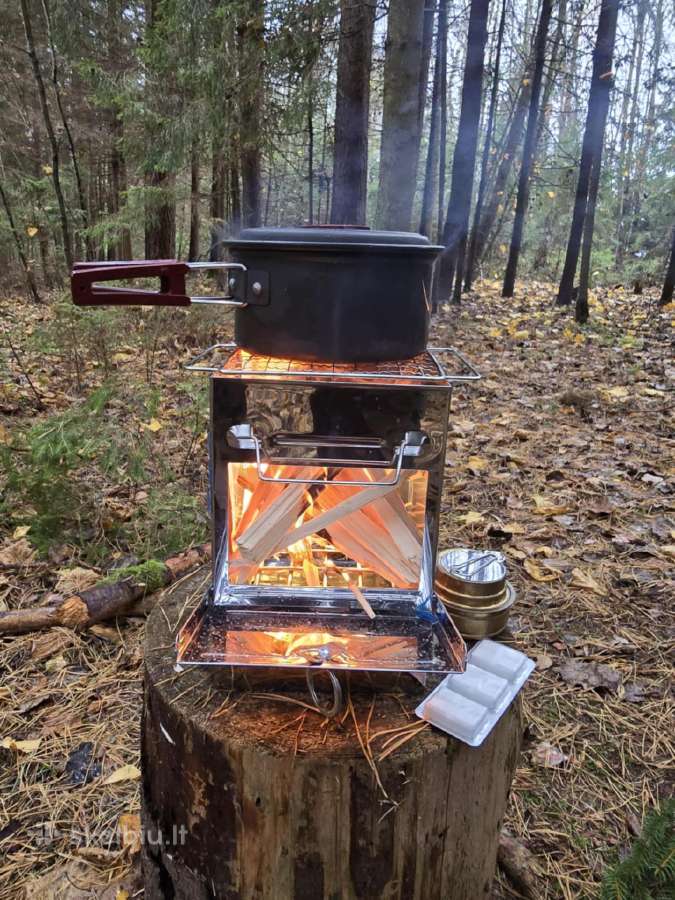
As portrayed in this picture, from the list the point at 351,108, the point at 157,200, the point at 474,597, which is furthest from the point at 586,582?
the point at 157,200

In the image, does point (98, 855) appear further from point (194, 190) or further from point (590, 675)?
point (194, 190)

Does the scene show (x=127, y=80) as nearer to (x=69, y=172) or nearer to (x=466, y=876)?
(x=69, y=172)

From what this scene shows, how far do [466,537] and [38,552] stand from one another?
221 centimetres

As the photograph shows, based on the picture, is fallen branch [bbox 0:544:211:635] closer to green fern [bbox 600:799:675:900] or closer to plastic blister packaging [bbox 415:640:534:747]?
plastic blister packaging [bbox 415:640:534:747]

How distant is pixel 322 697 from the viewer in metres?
1.29

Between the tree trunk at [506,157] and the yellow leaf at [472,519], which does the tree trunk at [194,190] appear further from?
the tree trunk at [506,157]

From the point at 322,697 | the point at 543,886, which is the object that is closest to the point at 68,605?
the point at 322,697

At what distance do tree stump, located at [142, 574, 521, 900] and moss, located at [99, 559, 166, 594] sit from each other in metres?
1.16

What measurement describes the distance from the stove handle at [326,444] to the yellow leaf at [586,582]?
1.86m

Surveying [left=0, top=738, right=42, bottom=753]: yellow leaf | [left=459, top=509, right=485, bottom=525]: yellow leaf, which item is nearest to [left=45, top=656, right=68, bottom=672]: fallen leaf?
[left=0, top=738, right=42, bottom=753]: yellow leaf

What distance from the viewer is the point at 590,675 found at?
2293 mm

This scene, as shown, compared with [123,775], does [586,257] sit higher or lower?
higher

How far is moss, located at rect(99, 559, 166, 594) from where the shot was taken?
2.50 metres

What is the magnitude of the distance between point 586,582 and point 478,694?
168 centimetres
